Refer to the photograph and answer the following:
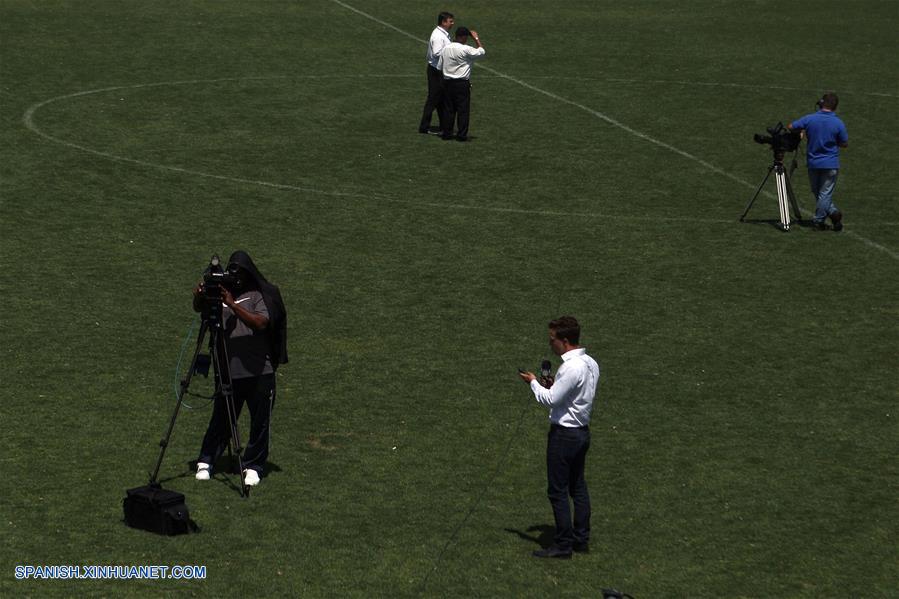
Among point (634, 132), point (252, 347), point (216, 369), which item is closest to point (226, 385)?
point (216, 369)

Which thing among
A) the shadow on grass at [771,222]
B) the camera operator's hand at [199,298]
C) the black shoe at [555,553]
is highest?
the camera operator's hand at [199,298]

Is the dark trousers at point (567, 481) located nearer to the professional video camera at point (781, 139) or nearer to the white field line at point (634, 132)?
the white field line at point (634, 132)

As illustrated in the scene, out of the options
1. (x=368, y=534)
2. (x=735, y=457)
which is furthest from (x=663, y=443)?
(x=368, y=534)

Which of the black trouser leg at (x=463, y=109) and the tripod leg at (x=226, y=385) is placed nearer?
the tripod leg at (x=226, y=385)

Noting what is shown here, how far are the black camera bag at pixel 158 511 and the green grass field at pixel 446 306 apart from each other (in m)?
0.23

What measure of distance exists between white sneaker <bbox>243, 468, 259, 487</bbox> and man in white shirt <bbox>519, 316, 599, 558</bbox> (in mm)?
3061

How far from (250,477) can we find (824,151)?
13.7 m

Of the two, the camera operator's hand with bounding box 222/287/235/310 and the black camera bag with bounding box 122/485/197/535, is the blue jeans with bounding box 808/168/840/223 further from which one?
the black camera bag with bounding box 122/485/197/535

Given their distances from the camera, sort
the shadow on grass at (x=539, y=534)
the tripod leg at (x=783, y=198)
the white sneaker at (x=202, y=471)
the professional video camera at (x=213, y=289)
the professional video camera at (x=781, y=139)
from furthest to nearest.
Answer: the tripod leg at (x=783, y=198) → the professional video camera at (x=781, y=139) → the white sneaker at (x=202, y=471) → the shadow on grass at (x=539, y=534) → the professional video camera at (x=213, y=289)

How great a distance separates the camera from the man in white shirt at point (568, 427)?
1335cm

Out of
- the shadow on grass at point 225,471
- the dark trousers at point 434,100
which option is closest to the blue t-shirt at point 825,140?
the dark trousers at point 434,100

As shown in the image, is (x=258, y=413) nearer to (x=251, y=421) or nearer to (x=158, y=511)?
(x=251, y=421)

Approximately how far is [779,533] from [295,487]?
4.86 meters
